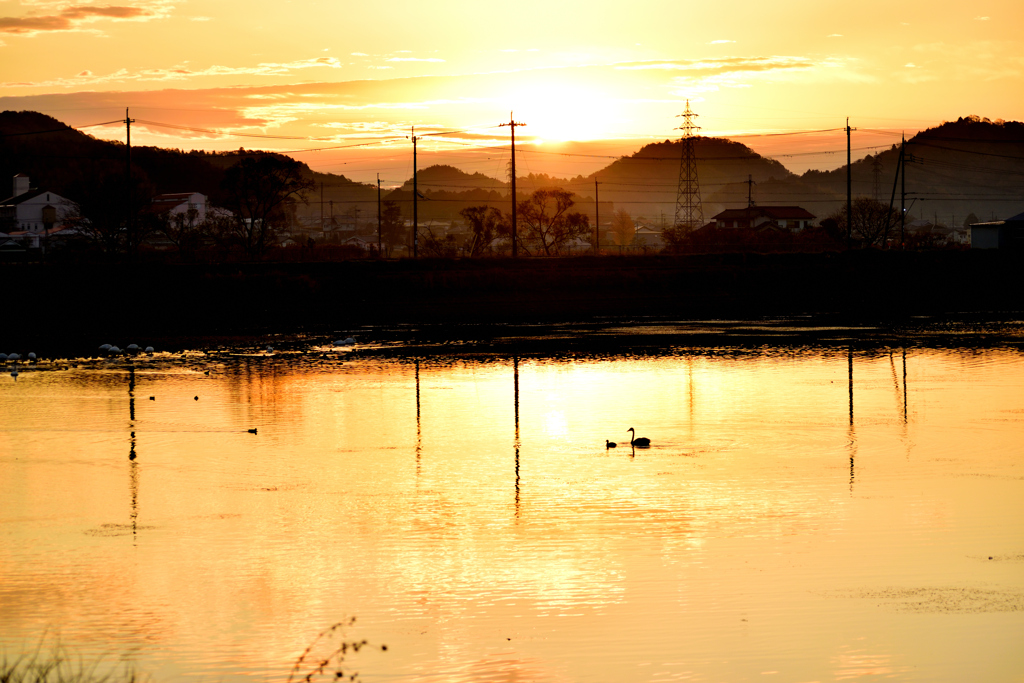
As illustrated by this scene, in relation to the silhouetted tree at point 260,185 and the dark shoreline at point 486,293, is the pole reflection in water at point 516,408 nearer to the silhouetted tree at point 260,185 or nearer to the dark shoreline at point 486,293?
the dark shoreline at point 486,293

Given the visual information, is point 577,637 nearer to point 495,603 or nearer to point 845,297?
point 495,603

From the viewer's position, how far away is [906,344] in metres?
40.2

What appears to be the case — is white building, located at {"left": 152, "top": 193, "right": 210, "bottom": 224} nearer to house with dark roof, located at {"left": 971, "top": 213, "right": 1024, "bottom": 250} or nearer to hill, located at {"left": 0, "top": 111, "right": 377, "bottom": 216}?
hill, located at {"left": 0, "top": 111, "right": 377, "bottom": 216}

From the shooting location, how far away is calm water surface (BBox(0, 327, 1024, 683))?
34.9 feet

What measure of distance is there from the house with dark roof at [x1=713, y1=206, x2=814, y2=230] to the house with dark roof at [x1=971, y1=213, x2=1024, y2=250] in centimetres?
3960

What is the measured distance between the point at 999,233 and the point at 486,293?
5340 centimetres

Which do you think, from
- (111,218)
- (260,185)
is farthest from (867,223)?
(111,218)

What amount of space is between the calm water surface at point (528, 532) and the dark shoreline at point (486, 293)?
23.8 meters

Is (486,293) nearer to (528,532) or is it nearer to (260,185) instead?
(260,185)

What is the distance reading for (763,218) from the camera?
142 metres

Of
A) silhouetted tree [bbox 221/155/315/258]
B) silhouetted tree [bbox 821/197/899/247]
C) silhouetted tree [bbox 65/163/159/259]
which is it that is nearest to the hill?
silhouetted tree [bbox 65/163/159/259]

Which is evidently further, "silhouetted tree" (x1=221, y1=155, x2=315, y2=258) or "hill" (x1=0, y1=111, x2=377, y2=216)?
"hill" (x1=0, y1=111, x2=377, y2=216)

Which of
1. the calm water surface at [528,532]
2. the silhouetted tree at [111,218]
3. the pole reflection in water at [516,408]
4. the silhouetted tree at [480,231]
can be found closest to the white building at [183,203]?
the silhouetted tree at [111,218]

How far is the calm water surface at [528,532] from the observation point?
10.6 meters
